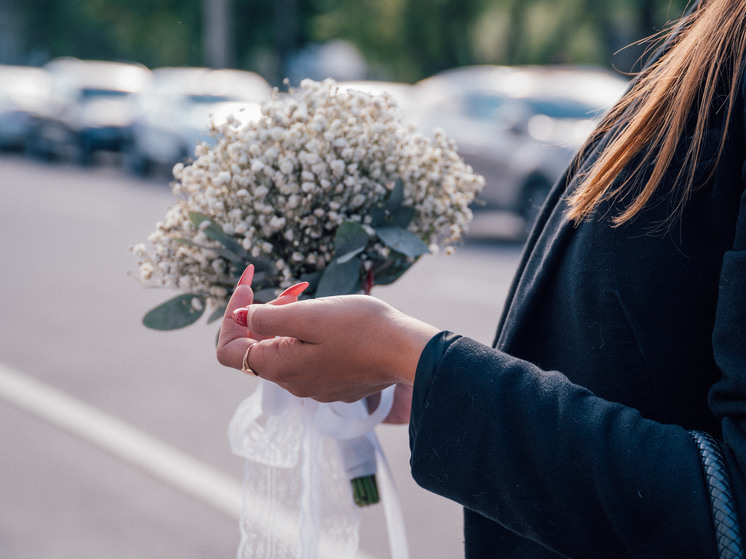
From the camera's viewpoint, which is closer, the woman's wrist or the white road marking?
the woman's wrist

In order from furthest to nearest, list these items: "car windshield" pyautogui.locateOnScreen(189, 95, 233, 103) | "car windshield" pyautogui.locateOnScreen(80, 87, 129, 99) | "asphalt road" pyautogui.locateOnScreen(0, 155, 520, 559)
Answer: "car windshield" pyautogui.locateOnScreen(80, 87, 129, 99) → "car windshield" pyautogui.locateOnScreen(189, 95, 233, 103) → "asphalt road" pyautogui.locateOnScreen(0, 155, 520, 559)

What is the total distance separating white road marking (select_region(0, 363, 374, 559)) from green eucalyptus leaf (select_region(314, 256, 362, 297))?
74.2 inches

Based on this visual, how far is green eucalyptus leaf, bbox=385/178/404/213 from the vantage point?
1.40 metres

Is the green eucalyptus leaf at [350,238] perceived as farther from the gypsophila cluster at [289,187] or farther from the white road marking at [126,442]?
the white road marking at [126,442]

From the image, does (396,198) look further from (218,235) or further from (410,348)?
(410,348)

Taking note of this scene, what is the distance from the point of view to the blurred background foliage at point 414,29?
2062 cm

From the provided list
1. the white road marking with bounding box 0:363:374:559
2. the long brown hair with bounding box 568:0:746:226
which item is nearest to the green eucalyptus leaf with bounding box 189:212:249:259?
the long brown hair with bounding box 568:0:746:226

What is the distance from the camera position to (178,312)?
142 centimetres

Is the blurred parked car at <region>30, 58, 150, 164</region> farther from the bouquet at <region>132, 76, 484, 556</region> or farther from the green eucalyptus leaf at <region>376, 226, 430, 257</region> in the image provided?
the green eucalyptus leaf at <region>376, 226, 430, 257</region>

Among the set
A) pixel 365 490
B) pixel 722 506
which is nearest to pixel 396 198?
pixel 365 490

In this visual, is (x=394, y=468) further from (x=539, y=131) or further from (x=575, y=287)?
(x=539, y=131)

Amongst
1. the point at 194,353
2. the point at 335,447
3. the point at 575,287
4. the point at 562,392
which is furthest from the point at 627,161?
the point at 194,353

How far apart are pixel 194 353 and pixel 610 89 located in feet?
23.0

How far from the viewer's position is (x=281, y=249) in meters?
1.39
